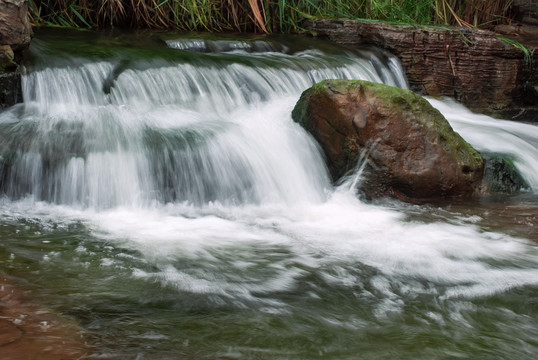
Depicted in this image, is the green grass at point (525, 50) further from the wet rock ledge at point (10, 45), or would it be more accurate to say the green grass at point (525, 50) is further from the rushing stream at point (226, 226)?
the wet rock ledge at point (10, 45)

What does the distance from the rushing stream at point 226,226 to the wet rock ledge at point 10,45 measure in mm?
100

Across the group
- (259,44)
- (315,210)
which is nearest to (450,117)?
(259,44)

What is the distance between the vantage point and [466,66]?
6.74m

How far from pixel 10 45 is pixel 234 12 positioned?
3.32m

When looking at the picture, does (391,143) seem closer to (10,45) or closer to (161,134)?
(161,134)

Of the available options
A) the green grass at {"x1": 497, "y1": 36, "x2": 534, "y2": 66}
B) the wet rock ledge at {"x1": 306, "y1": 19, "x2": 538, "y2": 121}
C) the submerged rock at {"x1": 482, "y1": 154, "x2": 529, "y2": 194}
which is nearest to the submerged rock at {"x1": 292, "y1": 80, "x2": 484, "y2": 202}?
the submerged rock at {"x1": 482, "y1": 154, "x2": 529, "y2": 194}

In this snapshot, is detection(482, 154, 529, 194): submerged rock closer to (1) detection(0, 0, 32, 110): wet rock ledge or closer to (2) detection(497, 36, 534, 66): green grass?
(2) detection(497, 36, 534, 66): green grass

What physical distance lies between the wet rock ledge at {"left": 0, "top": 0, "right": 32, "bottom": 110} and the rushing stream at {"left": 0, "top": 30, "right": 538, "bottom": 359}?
10cm

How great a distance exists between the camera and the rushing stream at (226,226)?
217 centimetres

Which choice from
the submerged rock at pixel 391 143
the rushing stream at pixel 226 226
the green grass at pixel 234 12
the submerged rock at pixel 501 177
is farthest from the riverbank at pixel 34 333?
the green grass at pixel 234 12

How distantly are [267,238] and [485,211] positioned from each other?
5.13 ft

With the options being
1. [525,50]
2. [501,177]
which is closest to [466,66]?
[525,50]

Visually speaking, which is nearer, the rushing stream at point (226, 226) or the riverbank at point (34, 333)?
the riverbank at point (34, 333)

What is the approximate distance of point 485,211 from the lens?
396cm
